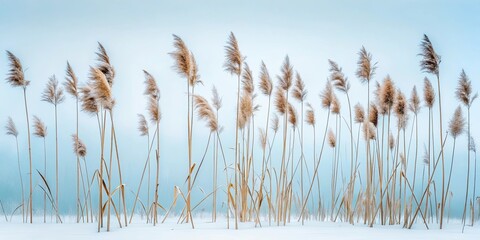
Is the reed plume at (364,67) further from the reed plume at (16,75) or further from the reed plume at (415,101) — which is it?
the reed plume at (16,75)

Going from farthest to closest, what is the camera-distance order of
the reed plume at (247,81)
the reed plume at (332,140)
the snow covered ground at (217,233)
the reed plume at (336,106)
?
the reed plume at (332,140) → the reed plume at (336,106) → the reed plume at (247,81) → the snow covered ground at (217,233)

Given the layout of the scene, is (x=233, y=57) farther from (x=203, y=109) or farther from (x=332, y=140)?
(x=332, y=140)

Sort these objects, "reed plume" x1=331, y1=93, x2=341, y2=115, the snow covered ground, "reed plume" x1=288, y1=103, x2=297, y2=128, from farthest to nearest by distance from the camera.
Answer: "reed plume" x1=331, y1=93, x2=341, y2=115, "reed plume" x1=288, y1=103, x2=297, y2=128, the snow covered ground

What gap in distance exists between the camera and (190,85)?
5.02 metres

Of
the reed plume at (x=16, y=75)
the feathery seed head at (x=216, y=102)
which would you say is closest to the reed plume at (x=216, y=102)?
the feathery seed head at (x=216, y=102)

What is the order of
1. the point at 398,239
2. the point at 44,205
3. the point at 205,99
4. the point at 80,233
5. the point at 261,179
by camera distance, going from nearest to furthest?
the point at 398,239 < the point at 80,233 < the point at 205,99 < the point at 261,179 < the point at 44,205

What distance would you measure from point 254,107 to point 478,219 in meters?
2.97

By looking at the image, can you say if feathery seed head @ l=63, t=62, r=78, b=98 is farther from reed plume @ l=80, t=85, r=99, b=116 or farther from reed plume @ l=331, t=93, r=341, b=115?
reed plume @ l=331, t=93, r=341, b=115

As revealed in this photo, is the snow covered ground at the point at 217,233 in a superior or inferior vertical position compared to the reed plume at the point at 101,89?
inferior

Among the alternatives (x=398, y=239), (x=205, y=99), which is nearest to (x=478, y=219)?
(x=398, y=239)

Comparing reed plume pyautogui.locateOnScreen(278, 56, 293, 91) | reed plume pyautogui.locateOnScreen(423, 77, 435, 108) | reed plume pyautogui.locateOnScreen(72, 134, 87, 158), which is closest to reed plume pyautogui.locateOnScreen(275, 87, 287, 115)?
reed plume pyautogui.locateOnScreen(278, 56, 293, 91)

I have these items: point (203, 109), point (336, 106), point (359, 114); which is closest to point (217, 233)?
point (203, 109)

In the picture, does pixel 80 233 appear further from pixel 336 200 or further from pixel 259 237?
pixel 336 200

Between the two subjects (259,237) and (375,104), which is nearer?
(259,237)
